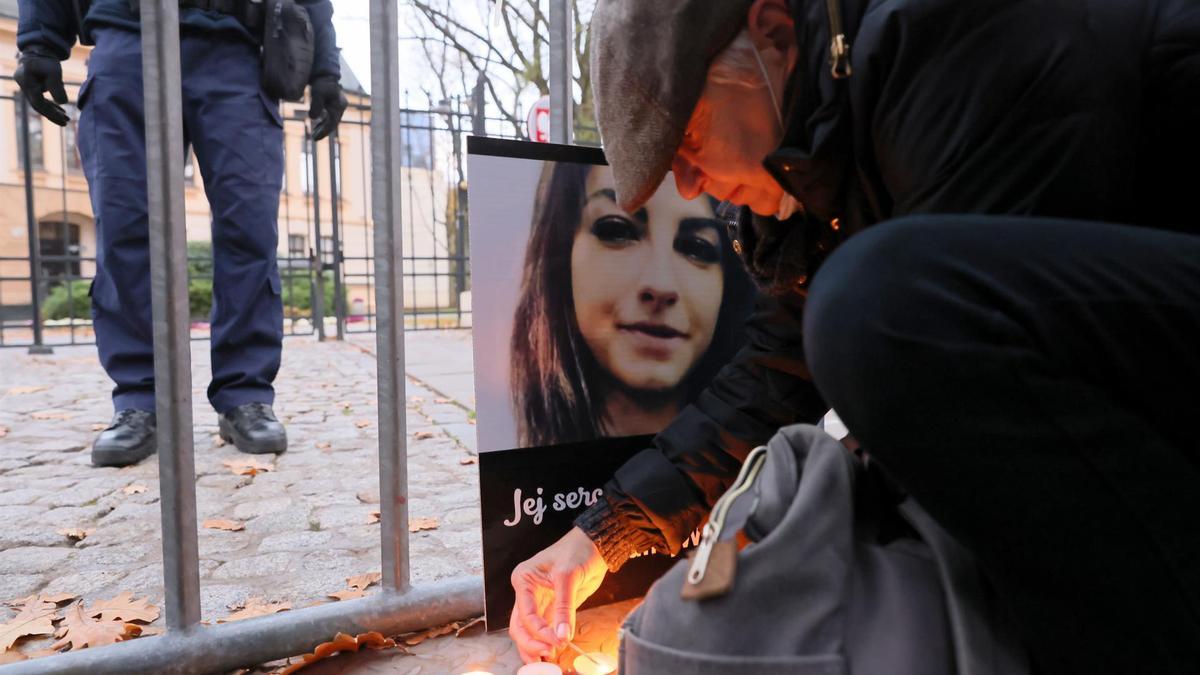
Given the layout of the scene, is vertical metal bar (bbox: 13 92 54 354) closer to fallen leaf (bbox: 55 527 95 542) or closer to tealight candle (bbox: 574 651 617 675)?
fallen leaf (bbox: 55 527 95 542)

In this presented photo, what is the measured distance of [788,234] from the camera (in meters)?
1.26

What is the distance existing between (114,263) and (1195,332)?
2.87m

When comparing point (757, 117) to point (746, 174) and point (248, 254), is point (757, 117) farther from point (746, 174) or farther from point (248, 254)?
point (248, 254)

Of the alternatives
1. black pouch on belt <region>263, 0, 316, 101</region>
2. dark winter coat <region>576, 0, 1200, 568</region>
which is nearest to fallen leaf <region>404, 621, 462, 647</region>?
dark winter coat <region>576, 0, 1200, 568</region>

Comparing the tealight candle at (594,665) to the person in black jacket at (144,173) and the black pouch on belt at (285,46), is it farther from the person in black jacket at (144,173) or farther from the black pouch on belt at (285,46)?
the black pouch on belt at (285,46)

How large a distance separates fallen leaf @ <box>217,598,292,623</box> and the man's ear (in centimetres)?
134

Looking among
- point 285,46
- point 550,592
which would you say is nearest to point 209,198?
point 285,46

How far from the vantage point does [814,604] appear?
29.4 inches

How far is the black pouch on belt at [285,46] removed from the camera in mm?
2738

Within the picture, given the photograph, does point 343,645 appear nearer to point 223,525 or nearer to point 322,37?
point 223,525

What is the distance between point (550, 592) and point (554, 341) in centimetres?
44

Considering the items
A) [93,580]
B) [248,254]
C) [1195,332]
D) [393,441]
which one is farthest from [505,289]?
[248,254]

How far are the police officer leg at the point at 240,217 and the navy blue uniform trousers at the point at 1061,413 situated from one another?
2547 mm

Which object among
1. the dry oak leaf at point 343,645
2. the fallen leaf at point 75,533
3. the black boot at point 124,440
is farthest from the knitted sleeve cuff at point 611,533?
the black boot at point 124,440
